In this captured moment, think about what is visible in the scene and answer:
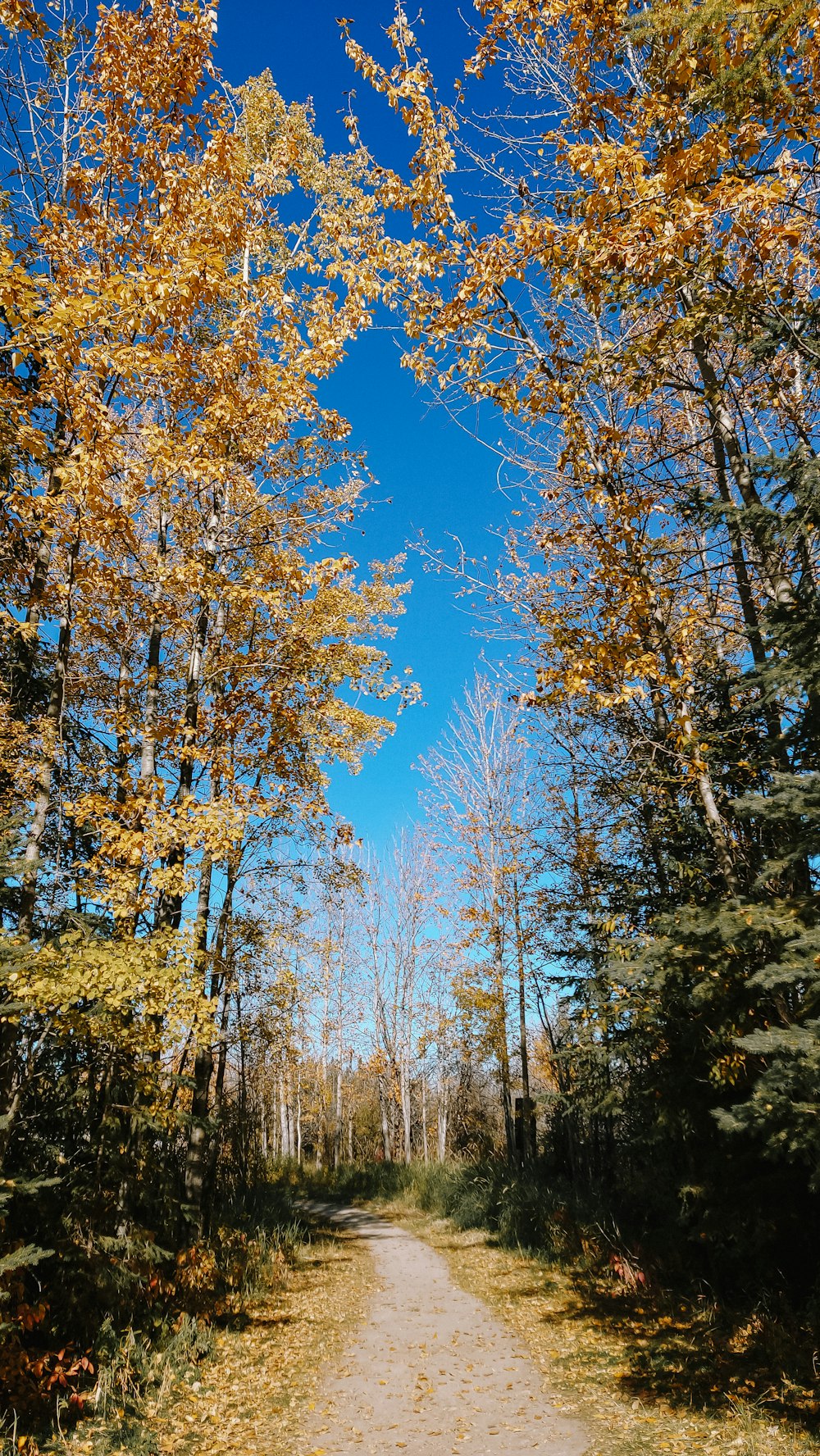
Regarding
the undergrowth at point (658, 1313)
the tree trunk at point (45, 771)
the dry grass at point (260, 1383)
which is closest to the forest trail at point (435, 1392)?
the dry grass at point (260, 1383)

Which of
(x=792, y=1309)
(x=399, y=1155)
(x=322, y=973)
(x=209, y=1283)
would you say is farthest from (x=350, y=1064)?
(x=792, y=1309)

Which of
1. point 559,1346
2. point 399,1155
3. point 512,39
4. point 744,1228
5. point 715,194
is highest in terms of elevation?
point 512,39

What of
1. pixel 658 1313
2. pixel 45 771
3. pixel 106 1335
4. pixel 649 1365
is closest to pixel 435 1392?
pixel 649 1365

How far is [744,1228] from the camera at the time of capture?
5934 mm

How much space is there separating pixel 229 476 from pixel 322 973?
Answer: 720 inches

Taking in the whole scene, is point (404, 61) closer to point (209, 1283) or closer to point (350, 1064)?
point (209, 1283)

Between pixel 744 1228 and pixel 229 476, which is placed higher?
pixel 229 476

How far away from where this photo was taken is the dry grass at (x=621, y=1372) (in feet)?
14.6

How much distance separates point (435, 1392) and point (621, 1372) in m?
1.49

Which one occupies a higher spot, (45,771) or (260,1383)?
(45,771)

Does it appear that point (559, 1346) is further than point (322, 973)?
No

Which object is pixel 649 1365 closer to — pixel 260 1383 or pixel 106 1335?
pixel 260 1383

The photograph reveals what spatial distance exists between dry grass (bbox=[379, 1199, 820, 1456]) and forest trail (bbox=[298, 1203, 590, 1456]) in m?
0.22

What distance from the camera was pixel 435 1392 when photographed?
5730 millimetres
